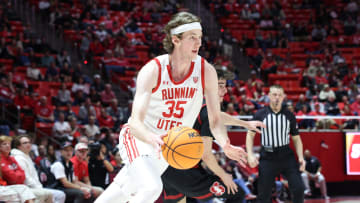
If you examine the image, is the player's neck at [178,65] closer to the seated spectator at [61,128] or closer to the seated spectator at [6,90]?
the seated spectator at [61,128]

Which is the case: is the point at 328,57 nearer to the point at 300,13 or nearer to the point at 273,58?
the point at 273,58

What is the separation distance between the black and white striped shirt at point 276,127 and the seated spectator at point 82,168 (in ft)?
11.4

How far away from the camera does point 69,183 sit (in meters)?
9.05

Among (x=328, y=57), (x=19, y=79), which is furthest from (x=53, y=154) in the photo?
(x=328, y=57)

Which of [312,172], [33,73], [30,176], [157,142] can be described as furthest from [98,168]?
[33,73]

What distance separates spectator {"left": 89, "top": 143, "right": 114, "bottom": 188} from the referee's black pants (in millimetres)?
3695

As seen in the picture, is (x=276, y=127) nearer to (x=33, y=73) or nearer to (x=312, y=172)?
(x=312, y=172)

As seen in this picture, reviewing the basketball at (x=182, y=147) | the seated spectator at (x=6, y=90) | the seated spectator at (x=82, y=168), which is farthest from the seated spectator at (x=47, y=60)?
the basketball at (x=182, y=147)

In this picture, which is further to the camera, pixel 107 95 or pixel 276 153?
pixel 107 95

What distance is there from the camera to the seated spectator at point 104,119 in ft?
46.4

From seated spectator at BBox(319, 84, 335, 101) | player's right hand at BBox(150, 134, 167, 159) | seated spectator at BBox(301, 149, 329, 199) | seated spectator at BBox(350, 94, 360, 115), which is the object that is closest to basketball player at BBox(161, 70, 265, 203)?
player's right hand at BBox(150, 134, 167, 159)

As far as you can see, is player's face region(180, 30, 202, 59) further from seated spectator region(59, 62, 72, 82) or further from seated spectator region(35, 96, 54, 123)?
seated spectator region(59, 62, 72, 82)

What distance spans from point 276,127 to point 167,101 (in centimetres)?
339

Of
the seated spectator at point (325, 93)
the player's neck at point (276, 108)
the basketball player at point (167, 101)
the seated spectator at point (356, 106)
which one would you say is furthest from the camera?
the seated spectator at point (325, 93)
